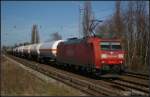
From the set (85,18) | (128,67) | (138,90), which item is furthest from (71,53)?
(85,18)

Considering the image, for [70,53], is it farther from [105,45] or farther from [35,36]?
[35,36]

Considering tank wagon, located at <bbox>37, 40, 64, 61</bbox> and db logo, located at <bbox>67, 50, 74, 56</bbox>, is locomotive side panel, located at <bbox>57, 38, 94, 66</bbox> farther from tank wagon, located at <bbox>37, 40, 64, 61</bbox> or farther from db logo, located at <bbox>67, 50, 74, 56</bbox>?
tank wagon, located at <bbox>37, 40, 64, 61</bbox>

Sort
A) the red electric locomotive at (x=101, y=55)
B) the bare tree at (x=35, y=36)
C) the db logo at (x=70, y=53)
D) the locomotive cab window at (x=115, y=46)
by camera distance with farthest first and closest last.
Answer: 1. the bare tree at (x=35, y=36)
2. the db logo at (x=70, y=53)
3. the locomotive cab window at (x=115, y=46)
4. the red electric locomotive at (x=101, y=55)

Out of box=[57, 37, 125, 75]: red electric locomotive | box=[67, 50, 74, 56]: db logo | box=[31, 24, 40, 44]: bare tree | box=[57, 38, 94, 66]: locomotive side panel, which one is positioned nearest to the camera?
box=[57, 37, 125, 75]: red electric locomotive

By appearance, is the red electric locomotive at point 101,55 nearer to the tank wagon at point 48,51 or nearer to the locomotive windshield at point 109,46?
the locomotive windshield at point 109,46

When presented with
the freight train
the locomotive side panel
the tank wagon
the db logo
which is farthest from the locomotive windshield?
the tank wagon

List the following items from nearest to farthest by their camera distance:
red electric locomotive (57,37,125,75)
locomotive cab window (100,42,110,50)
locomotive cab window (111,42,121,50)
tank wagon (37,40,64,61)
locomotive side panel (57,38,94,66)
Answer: red electric locomotive (57,37,125,75), locomotive cab window (100,42,110,50), locomotive cab window (111,42,121,50), locomotive side panel (57,38,94,66), tank wagon (37,40,64,61)

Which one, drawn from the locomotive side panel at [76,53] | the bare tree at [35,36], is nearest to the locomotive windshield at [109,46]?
Answer: the locomotive side panel at [76,53]

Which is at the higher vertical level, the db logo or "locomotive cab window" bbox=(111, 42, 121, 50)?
"locomotive cab window" bbox=(111, 42, 121, 50)

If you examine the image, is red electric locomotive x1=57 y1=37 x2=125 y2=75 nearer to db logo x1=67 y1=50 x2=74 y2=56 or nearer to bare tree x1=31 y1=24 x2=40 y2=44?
db logo x1=67 y1=50 x2=74 y2=56

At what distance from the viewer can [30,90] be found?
16125mm

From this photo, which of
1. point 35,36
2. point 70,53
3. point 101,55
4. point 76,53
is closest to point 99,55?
point 101,55

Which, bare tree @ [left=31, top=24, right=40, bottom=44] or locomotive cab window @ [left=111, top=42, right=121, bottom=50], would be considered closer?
locomotive cab window @ [left=111, top=42, right=121, bottom=50]

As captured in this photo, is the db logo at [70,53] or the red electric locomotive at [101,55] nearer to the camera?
the red electric locomotive at [101,55]
